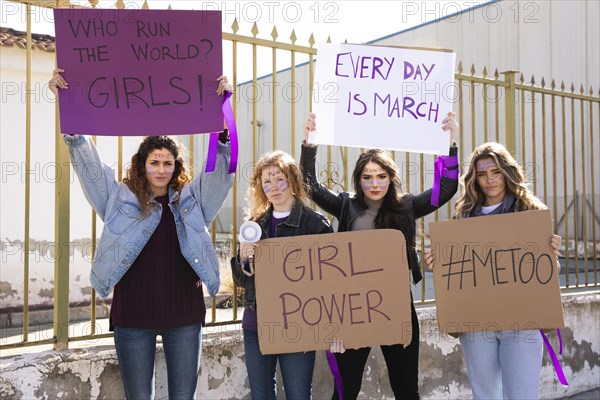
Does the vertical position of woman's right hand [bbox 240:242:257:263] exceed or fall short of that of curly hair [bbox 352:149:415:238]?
it falls short

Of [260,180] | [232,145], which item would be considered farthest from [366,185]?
[232,145]

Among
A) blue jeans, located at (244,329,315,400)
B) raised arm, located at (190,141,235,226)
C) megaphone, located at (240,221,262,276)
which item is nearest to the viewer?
megaphone, located at (240,221,262,276)

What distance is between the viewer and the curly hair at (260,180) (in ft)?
9.81

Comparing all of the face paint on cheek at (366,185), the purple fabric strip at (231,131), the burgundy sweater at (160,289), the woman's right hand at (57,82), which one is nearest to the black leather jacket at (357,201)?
the face paint on cheek at (366,185)

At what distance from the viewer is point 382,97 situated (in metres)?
3.28

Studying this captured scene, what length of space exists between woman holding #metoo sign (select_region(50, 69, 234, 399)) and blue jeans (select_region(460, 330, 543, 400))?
1378mm

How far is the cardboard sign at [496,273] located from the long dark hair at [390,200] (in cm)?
14

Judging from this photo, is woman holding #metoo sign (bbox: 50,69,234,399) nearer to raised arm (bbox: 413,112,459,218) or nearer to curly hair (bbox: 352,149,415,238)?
curly hair (bbox: 352,149,415,238)

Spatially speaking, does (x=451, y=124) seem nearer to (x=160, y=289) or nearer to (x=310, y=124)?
(x=310, y=124)

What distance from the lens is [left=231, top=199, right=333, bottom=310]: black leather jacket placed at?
9.64 ft

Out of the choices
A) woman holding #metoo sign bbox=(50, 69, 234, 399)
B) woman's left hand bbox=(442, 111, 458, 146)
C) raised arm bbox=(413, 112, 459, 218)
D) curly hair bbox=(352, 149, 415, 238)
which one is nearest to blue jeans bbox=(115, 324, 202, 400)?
woman holding #metoo sign bbox=(50, 69, 234, 399)

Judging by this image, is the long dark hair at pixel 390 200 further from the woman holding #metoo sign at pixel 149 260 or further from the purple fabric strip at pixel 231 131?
the woman holding #metoo sign at pixel 149 260

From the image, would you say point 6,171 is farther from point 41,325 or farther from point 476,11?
point 476,11

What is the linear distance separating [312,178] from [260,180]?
319 millimetres
